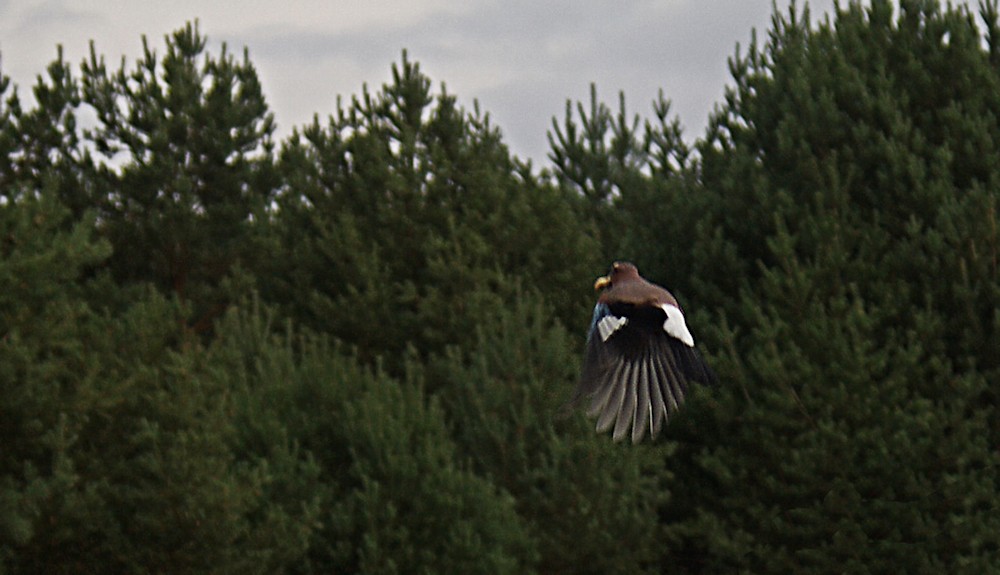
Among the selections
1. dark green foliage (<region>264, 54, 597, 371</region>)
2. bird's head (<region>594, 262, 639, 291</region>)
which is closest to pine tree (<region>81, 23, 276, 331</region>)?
dark green foliage (<region>264, 54, 597, 371</region>)

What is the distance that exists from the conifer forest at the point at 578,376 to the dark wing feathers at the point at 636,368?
11102mm

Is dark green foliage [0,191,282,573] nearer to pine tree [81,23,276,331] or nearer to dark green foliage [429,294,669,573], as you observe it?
dark green foliage [429,294,669,573]

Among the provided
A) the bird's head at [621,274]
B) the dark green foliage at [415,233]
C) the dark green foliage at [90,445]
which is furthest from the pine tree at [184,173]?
the bird's head at [621,274]

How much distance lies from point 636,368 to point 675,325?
51 centimetres

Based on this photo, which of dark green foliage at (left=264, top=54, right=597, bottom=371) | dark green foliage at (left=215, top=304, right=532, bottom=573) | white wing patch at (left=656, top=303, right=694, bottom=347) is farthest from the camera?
dark green foliage at (left=264, top=54, right=597, bottom=371)

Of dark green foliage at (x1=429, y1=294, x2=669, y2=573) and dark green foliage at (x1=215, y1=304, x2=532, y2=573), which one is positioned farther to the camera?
dark green foliage at (x1=429, y1=294, x2=669, y2=573)

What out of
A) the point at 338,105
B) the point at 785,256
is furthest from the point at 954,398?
the point at 338,105

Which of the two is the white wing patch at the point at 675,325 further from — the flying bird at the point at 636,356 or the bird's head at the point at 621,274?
the bird's head at the point at 621,274

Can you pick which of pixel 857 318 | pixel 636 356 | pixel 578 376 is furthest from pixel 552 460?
pixel 636 356

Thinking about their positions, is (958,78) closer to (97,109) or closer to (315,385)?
(315,385)

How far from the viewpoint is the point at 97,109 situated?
34000 mm

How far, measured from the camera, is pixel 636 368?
26.4ft

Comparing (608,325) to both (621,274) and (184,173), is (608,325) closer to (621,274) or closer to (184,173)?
(621,274)

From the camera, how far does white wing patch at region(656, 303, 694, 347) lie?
759cm
